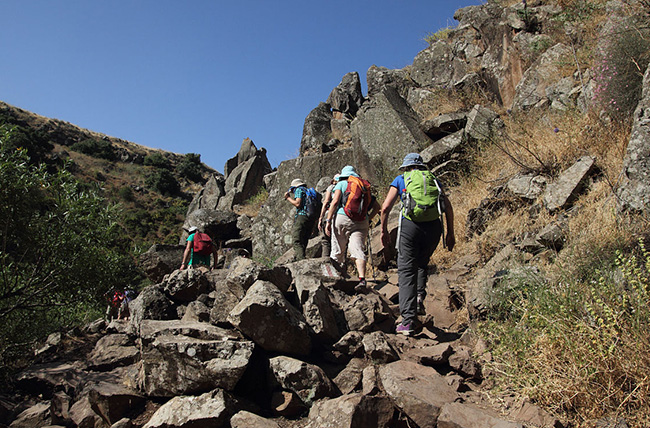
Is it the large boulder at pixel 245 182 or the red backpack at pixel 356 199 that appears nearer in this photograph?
the red backpack at pixel 356 199

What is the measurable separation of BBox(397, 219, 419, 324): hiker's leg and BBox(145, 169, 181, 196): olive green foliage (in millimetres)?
51441

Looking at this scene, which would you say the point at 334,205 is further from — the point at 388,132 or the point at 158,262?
the point at 388,132

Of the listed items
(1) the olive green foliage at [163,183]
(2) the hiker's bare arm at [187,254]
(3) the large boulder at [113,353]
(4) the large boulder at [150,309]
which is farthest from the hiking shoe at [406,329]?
(1) the olive green foliage at [163,183]

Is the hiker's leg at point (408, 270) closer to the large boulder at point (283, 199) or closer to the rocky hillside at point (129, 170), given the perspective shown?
the large boulder at point (283, 199)

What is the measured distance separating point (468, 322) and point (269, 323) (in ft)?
8.06

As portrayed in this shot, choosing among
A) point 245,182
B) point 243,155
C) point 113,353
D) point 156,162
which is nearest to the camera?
point 113,353

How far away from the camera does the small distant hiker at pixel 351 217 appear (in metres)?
5.68

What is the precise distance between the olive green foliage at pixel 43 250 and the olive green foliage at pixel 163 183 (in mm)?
47837

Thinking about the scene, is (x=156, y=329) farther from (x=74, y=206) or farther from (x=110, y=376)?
(x=74, y=206)

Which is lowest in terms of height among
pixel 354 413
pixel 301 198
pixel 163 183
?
pixel 354 413

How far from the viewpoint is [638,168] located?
15.0 ft

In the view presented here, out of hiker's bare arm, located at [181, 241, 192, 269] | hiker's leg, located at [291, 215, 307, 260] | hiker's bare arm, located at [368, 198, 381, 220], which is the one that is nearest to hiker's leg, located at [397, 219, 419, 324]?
hiker's bare arm, located at [368, 198, 381, 220]

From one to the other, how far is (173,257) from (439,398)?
25.8 feet

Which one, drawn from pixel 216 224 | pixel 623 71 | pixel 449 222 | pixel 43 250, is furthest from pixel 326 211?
pixel 216 224
